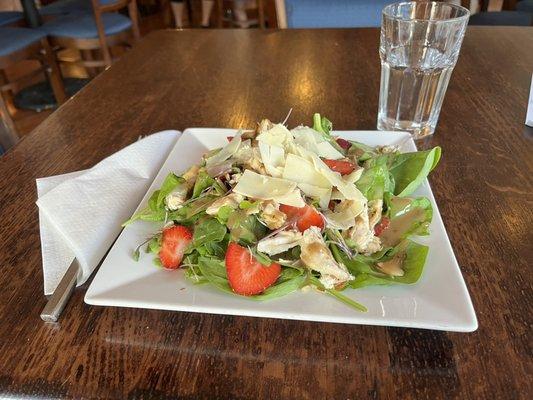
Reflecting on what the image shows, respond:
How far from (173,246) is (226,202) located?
8 centimetres

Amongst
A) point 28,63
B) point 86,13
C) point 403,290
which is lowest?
point 28,63

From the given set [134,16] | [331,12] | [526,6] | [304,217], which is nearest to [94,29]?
[134,16]

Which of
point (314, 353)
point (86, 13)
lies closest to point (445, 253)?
point (314, 353)

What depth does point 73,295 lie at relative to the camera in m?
0.48

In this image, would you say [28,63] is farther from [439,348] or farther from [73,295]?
[439,348]

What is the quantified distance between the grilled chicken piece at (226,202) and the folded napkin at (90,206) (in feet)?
0.50

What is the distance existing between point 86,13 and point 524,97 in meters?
2.15

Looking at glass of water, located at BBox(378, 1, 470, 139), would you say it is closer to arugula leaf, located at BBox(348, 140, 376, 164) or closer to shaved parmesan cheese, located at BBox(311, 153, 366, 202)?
arugula leaf, located at BBox(348, 140, 376, 164)

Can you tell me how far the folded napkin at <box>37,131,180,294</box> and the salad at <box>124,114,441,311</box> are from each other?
0.19ft

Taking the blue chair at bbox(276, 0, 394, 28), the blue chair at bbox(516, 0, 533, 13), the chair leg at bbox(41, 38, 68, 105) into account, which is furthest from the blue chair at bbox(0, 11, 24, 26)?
the blue chair at bbox(516, 0, 533, 13)

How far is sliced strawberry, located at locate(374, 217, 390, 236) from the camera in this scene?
494 mm

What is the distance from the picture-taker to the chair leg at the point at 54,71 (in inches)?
83.1

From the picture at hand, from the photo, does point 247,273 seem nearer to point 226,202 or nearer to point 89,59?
point 226,202

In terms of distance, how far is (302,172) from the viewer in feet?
1.62
